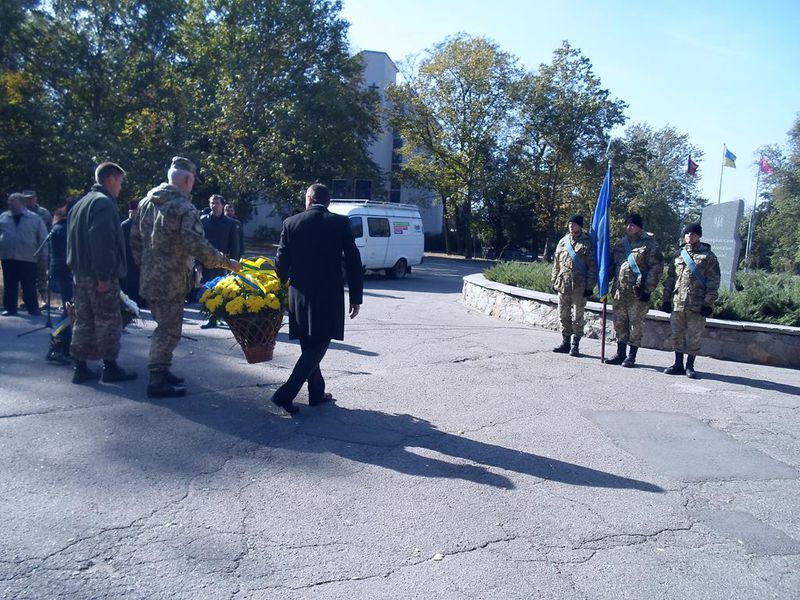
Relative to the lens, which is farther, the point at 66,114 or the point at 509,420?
the point at 66,114

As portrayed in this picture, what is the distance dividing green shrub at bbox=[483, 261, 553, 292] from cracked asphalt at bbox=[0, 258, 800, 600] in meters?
4.97

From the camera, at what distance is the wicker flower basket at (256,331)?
6051mm

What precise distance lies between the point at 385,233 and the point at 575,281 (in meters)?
12.7

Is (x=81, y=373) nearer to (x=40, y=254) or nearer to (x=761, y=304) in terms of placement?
(x=40, y=254)

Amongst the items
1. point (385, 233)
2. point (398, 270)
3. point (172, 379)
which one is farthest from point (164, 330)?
point (398, 270)

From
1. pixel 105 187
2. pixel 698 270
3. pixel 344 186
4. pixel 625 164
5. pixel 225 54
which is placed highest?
pixel 225 54

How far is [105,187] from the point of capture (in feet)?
20.9

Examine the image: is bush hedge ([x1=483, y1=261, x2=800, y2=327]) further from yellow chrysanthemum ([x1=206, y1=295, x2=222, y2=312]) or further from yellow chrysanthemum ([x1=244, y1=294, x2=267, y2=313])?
yellow chrysanthemum ([x1=206, y1=295, x2=222, y2=312])

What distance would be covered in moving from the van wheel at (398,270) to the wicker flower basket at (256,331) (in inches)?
644

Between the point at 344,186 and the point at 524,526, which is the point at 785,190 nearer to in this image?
the point at 344,186

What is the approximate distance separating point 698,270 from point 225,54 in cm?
2572

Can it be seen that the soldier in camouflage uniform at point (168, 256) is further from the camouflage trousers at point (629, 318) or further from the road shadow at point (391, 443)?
the camouflage trousers at point (629, 318)

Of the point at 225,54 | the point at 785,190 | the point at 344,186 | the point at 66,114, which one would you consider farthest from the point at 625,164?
the point at 66,114

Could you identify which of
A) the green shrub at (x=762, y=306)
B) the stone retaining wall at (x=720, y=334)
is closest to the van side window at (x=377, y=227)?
the stone retaining wall at (x=720, y=334)
